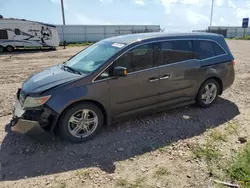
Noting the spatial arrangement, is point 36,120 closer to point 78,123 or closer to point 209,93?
point 78,123

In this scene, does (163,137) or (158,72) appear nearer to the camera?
(163,137)

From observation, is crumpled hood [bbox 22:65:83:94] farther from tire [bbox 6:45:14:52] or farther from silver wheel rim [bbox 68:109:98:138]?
tire [bbox 6:45:14:52]

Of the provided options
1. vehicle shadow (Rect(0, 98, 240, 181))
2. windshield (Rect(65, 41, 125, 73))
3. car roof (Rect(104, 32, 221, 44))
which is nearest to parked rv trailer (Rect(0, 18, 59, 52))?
windshield (Rect(65, 41, 125, 73))

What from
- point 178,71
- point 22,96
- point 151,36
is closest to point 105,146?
point 22,96

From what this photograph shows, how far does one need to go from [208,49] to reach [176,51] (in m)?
0.93

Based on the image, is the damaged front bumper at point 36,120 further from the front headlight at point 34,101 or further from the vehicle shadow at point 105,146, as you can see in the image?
the vehicle shadow at point 105,146

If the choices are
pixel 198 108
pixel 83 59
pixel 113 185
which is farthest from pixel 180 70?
pixel 113 185

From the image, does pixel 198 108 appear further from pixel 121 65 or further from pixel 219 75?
pixel 121 65

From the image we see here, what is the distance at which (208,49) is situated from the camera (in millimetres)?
4684

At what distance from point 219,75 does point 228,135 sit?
63.2 inches

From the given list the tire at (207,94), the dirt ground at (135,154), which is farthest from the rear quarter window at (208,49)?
the dirt ground at (135,154)

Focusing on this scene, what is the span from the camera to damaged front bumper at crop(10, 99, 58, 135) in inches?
123

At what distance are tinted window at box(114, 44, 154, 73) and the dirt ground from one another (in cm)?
111

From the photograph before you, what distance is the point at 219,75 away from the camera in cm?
479
